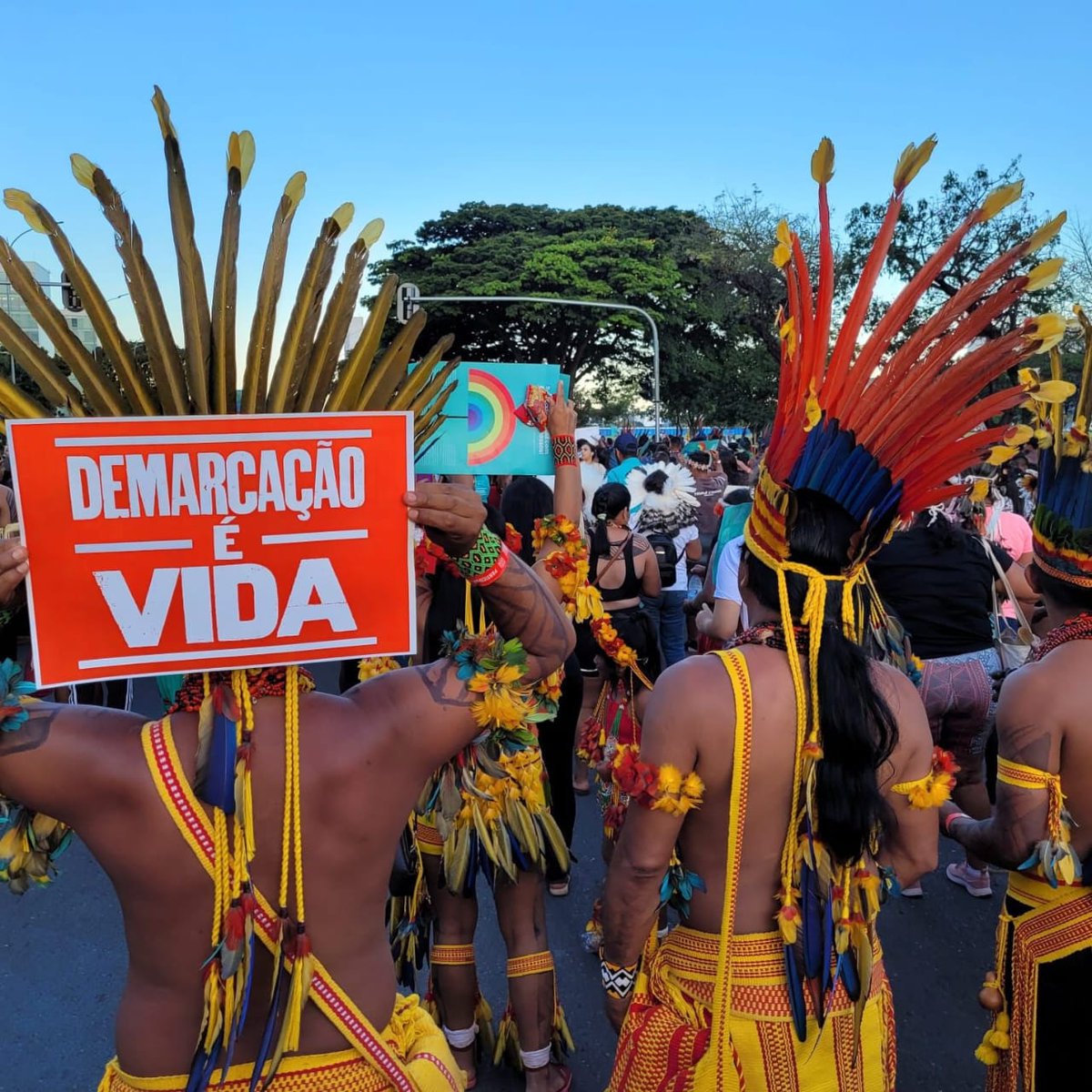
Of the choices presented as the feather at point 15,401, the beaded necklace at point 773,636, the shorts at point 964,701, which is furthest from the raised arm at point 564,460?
the shorts at point 964,701

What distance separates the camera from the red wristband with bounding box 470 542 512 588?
1.69 m

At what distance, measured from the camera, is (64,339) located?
151 cm

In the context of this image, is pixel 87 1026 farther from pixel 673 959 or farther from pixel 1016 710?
pixel 1016 710

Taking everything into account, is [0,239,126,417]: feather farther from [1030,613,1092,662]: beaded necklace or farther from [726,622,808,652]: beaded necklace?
[1030,613,1092,662]: beaded necklace

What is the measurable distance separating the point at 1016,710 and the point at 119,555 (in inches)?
80.3

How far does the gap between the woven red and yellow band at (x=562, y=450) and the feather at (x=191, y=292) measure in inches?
61.3

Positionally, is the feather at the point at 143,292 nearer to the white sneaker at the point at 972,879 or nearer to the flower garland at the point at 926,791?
the flower garland at the point at 926,791

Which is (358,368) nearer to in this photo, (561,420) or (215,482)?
(215,482)

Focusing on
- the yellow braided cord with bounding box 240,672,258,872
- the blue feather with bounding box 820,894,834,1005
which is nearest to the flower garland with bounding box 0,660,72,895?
the yellow braided cord with bounding box 240,672,258,872

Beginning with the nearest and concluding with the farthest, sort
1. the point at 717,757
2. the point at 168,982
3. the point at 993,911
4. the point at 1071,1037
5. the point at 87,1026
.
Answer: the point at 168,982 < the point at 717,757 < the point at 1071,1037 < the point at 87,1026 < the point at 993,911

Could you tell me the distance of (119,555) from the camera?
147cm

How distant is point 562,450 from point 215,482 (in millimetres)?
1638

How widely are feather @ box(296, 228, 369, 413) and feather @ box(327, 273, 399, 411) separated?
0.08 feet

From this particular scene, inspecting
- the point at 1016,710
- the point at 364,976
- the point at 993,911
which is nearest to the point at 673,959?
the point at 364,976
